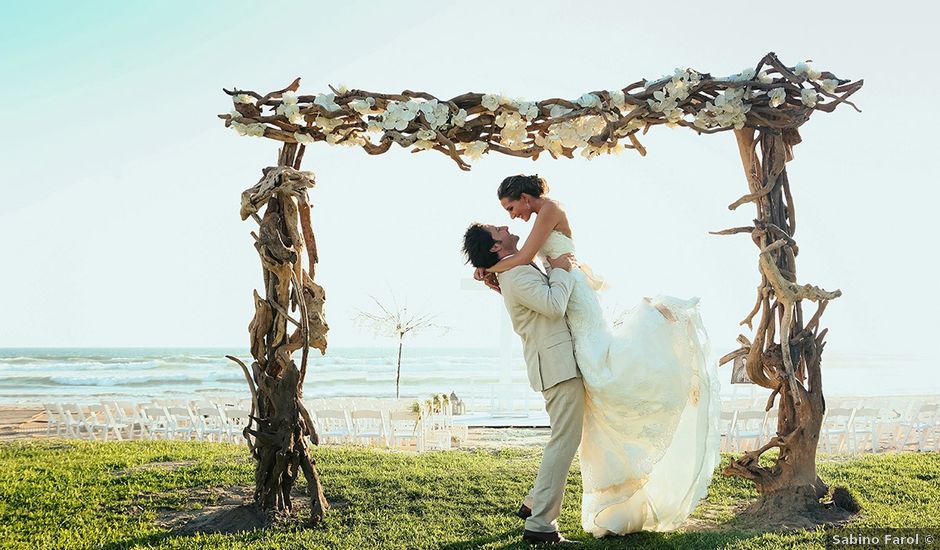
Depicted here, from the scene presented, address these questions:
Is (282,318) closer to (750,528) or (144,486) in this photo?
(144,486)

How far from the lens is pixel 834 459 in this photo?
8.42 m

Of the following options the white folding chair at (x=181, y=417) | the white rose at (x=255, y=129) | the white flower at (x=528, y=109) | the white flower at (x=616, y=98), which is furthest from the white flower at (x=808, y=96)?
the white folding chair at (x=181, y=417)

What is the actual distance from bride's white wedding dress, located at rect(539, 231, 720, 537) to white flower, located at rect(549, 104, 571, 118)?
1006 mm

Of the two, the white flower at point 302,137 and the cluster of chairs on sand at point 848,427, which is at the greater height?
the white flower at point 302,137

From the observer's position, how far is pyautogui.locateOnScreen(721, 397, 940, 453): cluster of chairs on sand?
31.4 feet

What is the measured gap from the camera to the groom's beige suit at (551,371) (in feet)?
14.8

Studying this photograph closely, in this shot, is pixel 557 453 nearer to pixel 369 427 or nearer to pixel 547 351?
pixel 547 351

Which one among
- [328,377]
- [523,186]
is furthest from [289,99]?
[328,377]

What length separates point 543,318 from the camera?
15.3ft

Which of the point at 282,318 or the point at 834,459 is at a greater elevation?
the point at 282,318

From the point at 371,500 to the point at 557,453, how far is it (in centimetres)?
179

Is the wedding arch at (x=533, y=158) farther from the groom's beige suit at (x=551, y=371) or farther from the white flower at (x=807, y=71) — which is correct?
the groom's beige suit at (x=551, y=371)

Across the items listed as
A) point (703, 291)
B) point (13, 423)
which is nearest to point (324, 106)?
point (13, 423)

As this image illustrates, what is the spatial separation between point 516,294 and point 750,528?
2.19 meters
